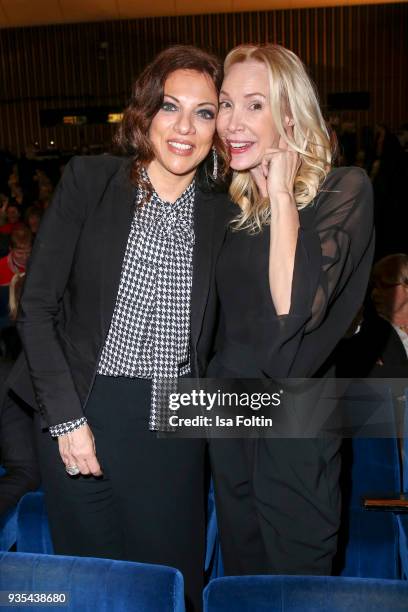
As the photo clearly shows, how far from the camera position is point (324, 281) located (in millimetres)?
1376

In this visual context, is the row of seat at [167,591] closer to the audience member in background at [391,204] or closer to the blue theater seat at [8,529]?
the blue theater seat at [8,529]

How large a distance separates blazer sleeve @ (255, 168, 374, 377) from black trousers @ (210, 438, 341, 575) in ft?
0.57

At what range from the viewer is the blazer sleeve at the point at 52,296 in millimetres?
1476

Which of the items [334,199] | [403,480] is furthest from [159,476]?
[403,480]

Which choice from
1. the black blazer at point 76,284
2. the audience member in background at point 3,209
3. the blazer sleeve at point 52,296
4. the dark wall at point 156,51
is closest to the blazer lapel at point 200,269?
the black blazer at point 76,284

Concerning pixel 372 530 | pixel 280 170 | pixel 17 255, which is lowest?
pixel 372 530

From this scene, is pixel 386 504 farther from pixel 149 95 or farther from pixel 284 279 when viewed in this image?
pixel 149 95

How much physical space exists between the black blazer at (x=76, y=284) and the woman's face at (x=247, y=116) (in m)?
0.23

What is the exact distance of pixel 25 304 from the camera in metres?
1.50

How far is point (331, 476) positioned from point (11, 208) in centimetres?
630

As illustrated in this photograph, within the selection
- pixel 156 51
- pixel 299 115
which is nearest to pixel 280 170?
pixel 299 115

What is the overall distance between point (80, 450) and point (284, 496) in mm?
424

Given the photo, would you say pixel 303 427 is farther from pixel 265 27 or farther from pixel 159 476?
pixel 265 27

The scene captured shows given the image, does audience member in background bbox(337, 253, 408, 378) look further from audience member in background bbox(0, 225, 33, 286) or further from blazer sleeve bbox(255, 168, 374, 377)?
audience member in background bbox(0, 225, 33, 286)
